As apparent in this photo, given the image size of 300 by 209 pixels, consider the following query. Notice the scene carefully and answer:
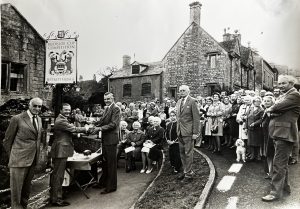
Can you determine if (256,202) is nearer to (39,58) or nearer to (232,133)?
(232,133)

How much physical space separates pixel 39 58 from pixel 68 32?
138 inches

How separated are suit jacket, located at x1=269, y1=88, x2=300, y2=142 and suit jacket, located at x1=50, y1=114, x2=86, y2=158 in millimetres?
3193

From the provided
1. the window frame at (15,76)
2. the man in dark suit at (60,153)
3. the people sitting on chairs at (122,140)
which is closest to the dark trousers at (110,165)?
the man in dark suit at (60,153)

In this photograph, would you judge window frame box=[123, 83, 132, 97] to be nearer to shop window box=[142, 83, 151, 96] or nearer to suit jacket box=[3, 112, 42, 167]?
shop window box=[142, 83, 151, 96]

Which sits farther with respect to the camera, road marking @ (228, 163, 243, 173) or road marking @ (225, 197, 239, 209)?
road marking @ (228, 163, 243, 173)

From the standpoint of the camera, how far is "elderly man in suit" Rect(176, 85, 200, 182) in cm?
543

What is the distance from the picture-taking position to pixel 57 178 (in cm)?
513

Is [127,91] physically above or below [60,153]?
above

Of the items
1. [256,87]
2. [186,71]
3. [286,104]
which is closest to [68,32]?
[286,104]

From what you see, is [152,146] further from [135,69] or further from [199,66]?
[135,69]

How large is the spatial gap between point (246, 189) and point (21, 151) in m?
3.53

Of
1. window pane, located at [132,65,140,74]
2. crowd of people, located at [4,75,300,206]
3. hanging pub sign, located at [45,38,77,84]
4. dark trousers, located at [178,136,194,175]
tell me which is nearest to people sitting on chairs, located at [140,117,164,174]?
crowd of people, located at [4,75,300,206]

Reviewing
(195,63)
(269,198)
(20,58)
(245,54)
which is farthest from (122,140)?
(245,54)

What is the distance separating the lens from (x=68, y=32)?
268 inches
